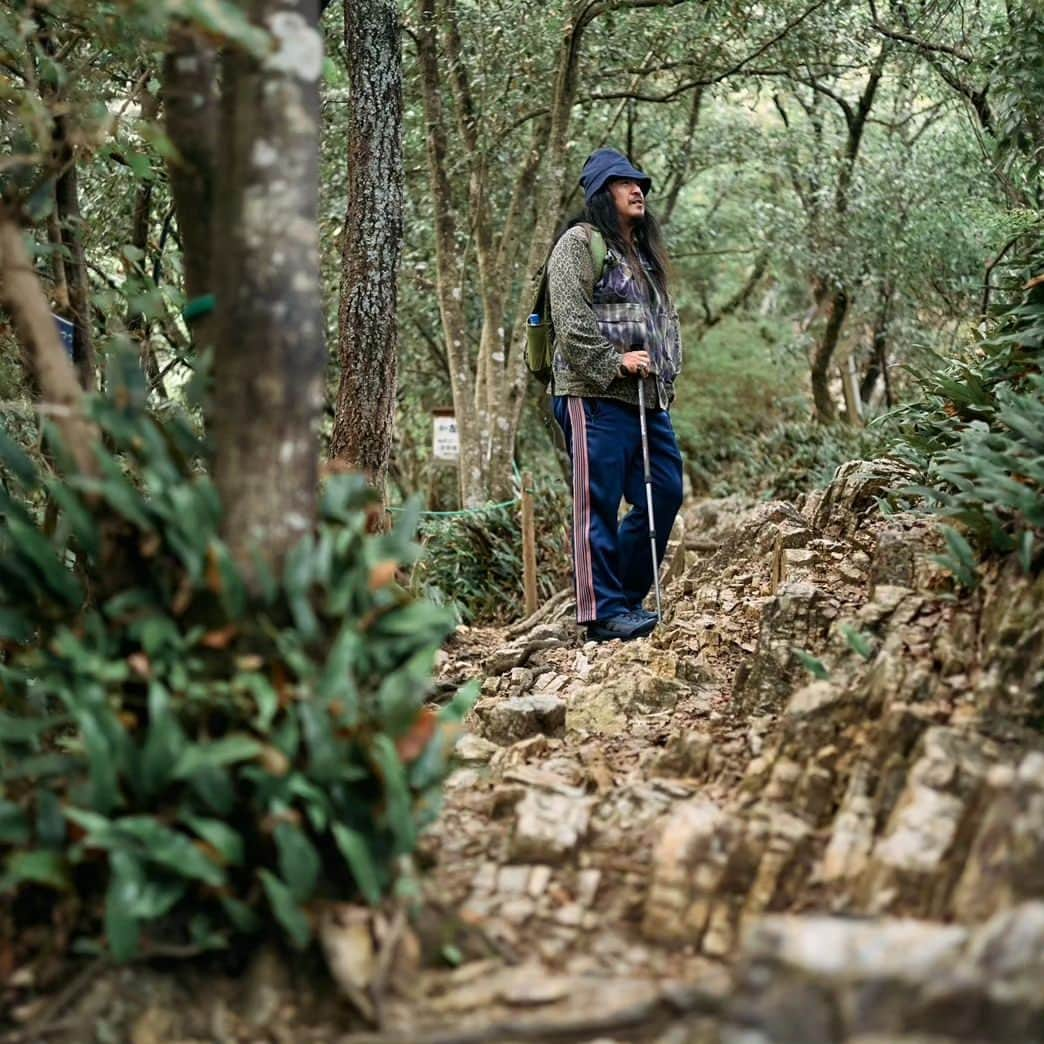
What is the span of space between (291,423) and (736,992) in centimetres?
164

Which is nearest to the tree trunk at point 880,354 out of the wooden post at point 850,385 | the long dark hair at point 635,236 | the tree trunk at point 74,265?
the wooden post at point 850,385

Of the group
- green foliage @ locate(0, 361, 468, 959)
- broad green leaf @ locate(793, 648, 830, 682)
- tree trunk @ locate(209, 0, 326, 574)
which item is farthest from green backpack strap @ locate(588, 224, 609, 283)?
green foliage @ locate(0, 361, 468, 959)

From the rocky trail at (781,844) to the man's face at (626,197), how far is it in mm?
2129

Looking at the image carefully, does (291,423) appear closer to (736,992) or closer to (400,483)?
(736,992)

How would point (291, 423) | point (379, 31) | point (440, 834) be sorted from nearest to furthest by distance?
1. point (291, 423)
2. point (440, 834)
3. point (379, 31)

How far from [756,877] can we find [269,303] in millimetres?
1847

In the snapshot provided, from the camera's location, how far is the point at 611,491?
249 inches

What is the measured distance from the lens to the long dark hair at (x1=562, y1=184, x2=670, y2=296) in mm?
6340

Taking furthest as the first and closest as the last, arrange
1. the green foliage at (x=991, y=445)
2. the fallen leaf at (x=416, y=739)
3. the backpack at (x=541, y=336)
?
the backpack at (x=541, y=336), the green foliage at (x=991, y=445), the fallen leaf at (x=416, y=739)

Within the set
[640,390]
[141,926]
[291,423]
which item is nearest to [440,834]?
[141,926]

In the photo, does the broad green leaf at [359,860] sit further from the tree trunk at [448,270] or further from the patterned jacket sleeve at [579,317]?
the tree trunk at [448,270]

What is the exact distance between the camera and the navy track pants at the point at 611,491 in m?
6.29

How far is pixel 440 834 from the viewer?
144 inches

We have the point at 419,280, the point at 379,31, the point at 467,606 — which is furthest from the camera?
the point at 419,280
